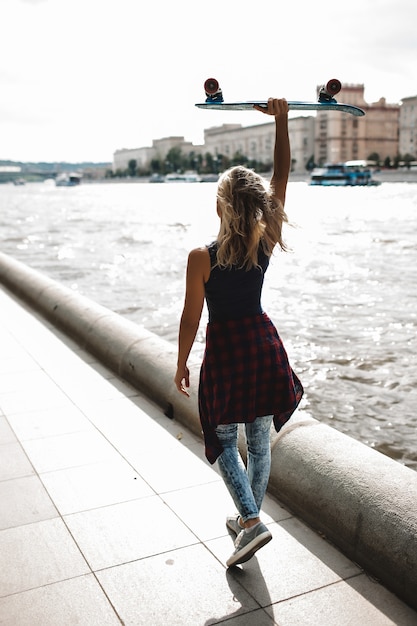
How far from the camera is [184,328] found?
3113 millimetres

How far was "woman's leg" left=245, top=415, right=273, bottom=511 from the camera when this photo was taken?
325 cm

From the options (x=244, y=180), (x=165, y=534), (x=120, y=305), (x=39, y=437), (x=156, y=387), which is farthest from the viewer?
(x=120, y=305)

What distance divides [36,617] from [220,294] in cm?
147

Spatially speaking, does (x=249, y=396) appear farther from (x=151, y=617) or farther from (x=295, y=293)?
(x=295, y=293)

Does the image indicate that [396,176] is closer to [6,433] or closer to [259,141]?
[259,141]

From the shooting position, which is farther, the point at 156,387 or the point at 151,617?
the point at 156,387

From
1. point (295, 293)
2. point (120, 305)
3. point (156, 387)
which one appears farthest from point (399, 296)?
point (156, 387)

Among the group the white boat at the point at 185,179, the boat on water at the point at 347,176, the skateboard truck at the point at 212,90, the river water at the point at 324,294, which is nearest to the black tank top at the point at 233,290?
the river water at the point at 324,294

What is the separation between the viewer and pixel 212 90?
Result: 309 cm

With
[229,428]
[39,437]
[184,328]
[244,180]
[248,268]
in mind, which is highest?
[244,180]

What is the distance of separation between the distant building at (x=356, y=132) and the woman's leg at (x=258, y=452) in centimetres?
14398

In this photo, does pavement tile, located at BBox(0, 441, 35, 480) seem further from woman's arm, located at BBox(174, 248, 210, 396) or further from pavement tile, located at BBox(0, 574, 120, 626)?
woman's arm, located at BBox(174, 248, 210, 396)

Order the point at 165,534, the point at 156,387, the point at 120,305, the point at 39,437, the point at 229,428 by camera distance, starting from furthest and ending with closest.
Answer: the point at 120,305
the point at 156,387
the point at 39,437
the point at 165,534
the point at 229,428

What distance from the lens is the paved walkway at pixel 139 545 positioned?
10.1 feet
